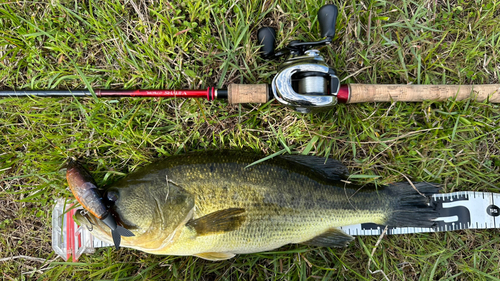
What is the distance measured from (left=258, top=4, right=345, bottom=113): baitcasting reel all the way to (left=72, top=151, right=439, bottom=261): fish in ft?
2.13

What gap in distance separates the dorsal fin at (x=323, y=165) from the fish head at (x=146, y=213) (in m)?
1.10

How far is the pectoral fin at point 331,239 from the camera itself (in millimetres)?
2707

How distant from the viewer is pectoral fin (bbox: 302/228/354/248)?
271 centimetres

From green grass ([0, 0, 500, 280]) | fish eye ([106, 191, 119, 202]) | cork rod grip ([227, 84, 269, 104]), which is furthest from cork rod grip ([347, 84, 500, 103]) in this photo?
fish eye ([106, 191, 119, 202])

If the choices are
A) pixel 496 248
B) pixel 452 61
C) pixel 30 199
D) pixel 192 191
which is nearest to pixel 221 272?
pixel 192 191

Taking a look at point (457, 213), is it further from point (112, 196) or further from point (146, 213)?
point (112, 196)

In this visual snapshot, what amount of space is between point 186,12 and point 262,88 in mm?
1154

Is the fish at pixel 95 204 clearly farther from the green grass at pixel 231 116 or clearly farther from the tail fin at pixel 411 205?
the tail fin at pixel 411 205

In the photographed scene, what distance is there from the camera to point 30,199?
9.52 ft

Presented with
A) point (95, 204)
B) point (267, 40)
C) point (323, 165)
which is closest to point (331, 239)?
point (323, 165)

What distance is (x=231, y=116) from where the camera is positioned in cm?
285

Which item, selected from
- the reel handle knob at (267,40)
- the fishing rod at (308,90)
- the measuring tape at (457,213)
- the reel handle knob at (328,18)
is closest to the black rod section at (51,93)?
the fishing rod at (308,90)

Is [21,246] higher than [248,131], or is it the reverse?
[248,131]

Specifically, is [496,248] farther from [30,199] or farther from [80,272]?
[30,199]
